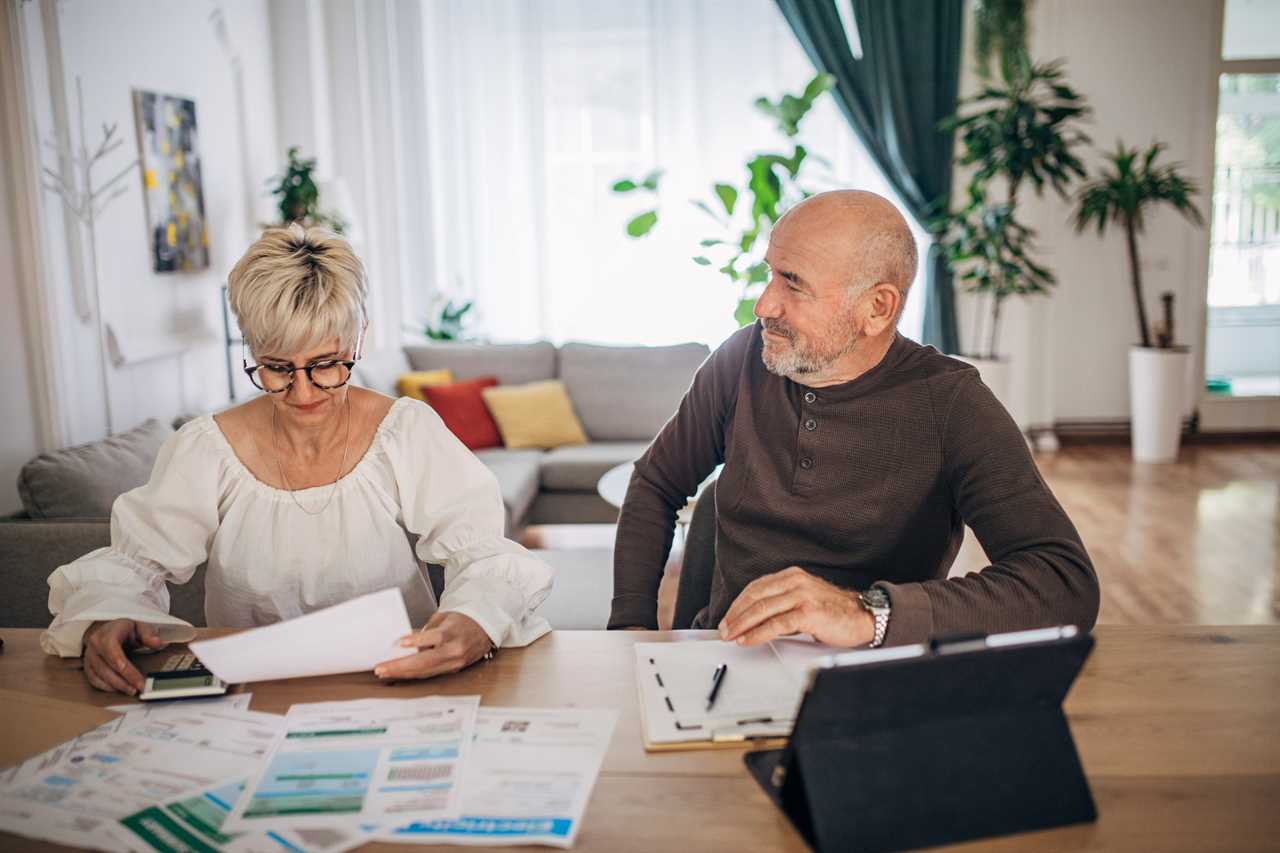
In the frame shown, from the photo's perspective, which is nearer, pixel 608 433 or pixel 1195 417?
pixel 608 433

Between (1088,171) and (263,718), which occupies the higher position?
(1088,171)

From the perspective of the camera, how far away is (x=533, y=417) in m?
4.76

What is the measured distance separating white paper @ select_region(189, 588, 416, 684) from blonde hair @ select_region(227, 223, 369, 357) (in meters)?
0.46

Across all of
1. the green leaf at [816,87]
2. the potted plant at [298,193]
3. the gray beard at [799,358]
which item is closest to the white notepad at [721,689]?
the gray beard at [799,358]

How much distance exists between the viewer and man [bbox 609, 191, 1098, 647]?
5.10 ft

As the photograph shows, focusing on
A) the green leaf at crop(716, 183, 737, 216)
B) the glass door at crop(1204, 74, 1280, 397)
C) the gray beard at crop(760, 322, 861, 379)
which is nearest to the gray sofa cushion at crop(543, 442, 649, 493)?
the green leaf at crop(716, 183, 737, 216)

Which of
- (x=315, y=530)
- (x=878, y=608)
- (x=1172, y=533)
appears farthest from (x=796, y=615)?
(x=1172, y=533)

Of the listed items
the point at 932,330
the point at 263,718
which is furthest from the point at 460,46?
the point at 263,718

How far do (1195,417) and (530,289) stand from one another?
3891mm

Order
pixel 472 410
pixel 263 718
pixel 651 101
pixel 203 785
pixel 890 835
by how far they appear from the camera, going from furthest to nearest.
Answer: pixel 651 101 < pixel 472 410 < pixel 263 718 < pixel 203 785 < pixel 890 835

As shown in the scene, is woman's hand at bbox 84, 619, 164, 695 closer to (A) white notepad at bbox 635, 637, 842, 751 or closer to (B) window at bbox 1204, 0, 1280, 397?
(A) white notepad at bbox 635, 637, 842, 751

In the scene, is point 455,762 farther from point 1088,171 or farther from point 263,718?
point 1088,171

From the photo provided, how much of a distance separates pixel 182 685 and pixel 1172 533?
4203mm

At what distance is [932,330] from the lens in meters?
5.93
